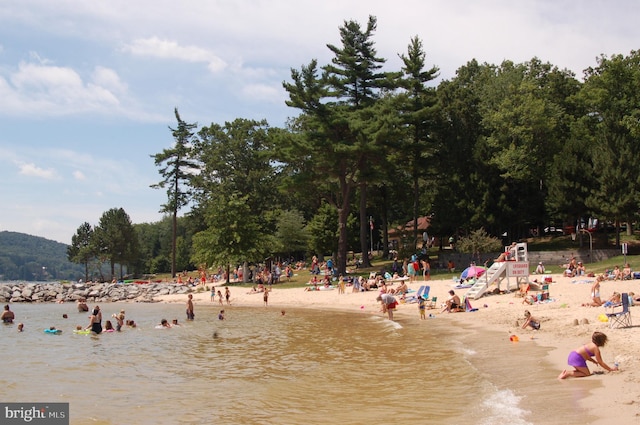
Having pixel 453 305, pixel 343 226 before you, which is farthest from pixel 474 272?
pixel 343 226

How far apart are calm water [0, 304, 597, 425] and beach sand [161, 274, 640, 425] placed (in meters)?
0.55

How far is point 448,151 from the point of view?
50.3 metres

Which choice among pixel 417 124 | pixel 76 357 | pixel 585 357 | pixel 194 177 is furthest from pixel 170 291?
pixel 585 357

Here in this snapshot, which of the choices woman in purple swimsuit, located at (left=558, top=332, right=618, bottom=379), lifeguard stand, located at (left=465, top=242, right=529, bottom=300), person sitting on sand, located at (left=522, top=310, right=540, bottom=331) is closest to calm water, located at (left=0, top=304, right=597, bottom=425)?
woman in purple swimsuit, located at (left=558, top=332, right=618, bottom=379)

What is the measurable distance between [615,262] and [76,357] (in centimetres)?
3310

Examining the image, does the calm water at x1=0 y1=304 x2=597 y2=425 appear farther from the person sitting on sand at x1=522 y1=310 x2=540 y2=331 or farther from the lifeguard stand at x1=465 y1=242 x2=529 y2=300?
the lifeguard stand at x1=465 y1=242 x2=529 y2=300

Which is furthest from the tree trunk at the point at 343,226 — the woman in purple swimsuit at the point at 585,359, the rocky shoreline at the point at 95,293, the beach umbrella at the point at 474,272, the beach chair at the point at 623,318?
the woman in purple swimsuit at the point at 585,359

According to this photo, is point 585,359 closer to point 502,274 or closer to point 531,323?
point 531,323

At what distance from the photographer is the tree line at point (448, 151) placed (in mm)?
42375

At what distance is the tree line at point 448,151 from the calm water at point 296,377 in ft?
72.0

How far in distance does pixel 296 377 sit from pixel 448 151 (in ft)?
130

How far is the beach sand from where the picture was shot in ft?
32.3

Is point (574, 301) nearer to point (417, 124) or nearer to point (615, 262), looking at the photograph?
point (615, 262)

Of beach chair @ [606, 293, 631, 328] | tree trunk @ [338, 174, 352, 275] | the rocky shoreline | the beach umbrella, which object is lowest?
the rocky shoreline
